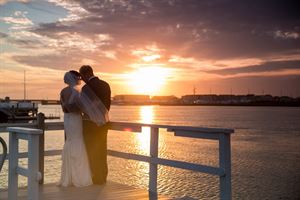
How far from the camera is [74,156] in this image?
7523mm

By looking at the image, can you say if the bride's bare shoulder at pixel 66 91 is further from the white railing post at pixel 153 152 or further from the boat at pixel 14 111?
the boat at pixel 14 111

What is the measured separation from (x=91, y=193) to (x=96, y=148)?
978mm

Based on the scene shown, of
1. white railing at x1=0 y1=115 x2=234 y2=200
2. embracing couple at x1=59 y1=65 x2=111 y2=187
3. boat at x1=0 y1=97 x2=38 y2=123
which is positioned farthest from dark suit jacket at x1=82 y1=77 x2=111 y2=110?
boat at x1=0 y1=97 x2=38 y2=123

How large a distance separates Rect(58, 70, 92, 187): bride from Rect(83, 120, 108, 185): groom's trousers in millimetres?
105

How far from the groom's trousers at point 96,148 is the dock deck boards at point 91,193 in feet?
0.75

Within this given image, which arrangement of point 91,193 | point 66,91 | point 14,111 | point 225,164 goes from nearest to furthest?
point 225,164, point 91,193, point 66,91, point 14,111

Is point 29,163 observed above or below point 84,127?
below

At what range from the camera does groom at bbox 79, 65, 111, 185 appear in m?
7.71

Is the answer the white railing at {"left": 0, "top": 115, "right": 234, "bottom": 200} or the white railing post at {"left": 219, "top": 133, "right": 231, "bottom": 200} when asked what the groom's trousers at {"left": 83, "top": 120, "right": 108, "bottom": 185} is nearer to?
the white railing at {"left": 0, "top": 115, "right": 234, "bottom": 200}

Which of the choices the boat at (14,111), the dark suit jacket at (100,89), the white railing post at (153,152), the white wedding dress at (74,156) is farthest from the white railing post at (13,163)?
the boat at (14,111)

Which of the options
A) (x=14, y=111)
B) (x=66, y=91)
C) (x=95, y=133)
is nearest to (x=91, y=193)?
(x=95, y=133)

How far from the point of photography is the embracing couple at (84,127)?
298 inches

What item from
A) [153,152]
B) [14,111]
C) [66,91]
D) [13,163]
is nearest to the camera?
[13,163]

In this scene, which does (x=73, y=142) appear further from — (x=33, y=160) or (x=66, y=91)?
(x=33, y=160)
